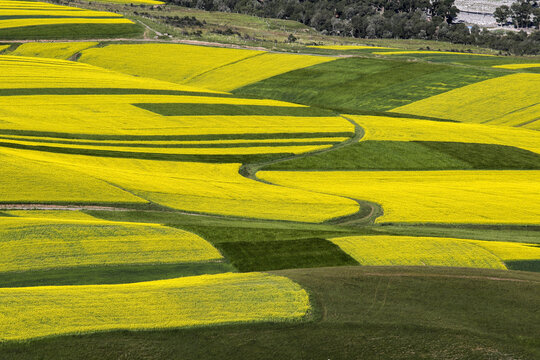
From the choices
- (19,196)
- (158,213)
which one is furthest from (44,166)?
(158,213)

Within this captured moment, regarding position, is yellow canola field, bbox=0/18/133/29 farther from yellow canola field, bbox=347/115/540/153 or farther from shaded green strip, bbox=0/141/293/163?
shaded green strip, bbox=0/141/293/163

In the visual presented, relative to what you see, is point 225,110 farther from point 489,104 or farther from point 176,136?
point 489,104

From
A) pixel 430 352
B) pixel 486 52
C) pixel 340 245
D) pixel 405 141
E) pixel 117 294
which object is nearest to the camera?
pixel 430 352

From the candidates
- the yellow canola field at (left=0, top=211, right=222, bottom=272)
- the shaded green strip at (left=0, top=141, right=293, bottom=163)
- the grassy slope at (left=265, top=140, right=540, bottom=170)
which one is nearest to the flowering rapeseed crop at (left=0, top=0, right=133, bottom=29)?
the shaded green strip at (left=0, top=141, right=293, bottom=163)

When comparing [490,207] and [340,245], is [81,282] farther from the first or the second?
[490,207]

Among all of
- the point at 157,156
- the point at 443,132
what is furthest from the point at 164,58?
the point at 157,156

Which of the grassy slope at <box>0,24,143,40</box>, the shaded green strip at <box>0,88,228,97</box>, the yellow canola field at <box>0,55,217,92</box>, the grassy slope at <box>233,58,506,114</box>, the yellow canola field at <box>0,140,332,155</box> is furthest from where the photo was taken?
the grassy slope at <box>0,24,143,40</box>
